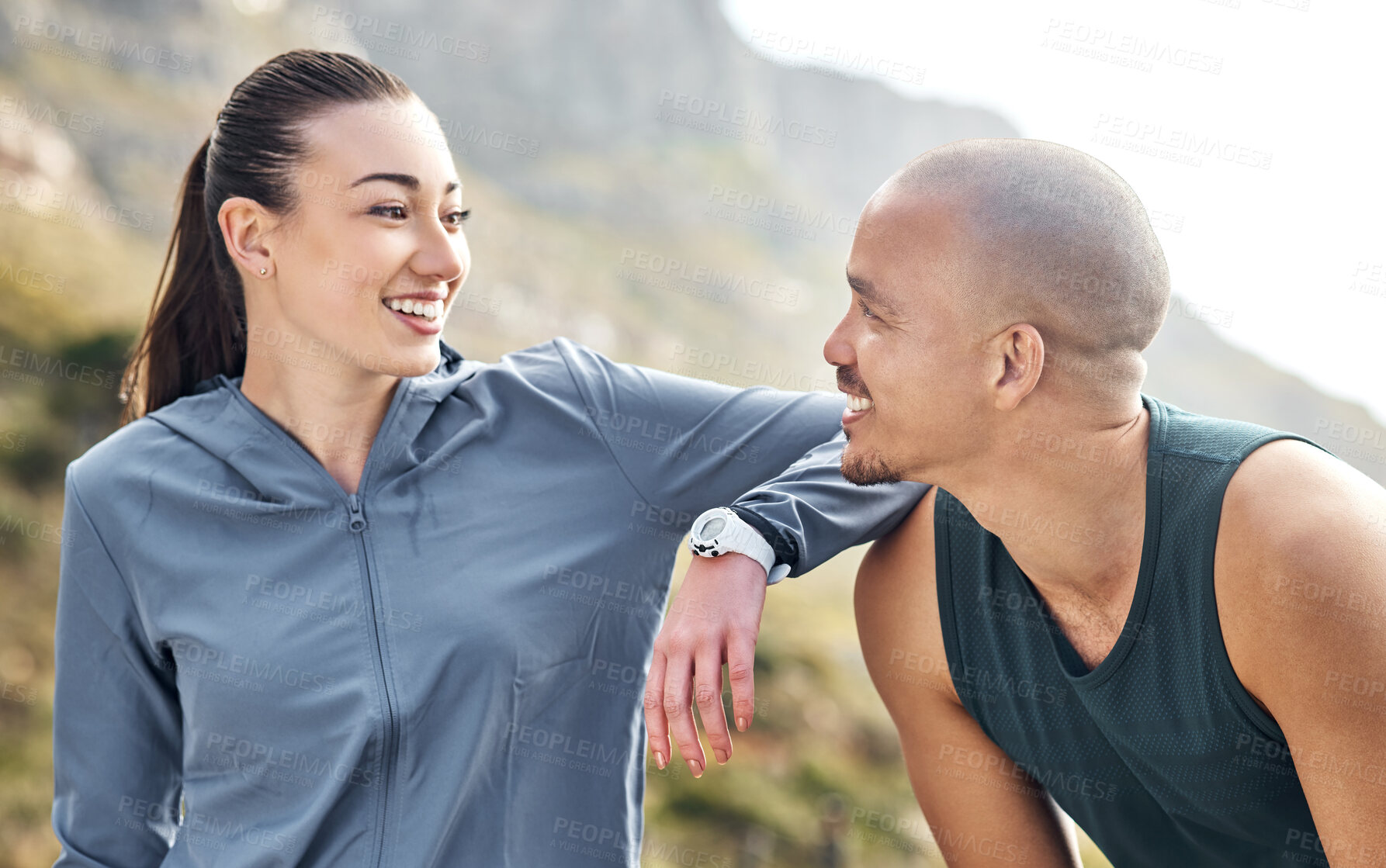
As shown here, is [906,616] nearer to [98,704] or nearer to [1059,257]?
[1059,257]

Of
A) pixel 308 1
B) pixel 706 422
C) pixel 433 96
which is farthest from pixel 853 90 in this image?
pixel 706 422

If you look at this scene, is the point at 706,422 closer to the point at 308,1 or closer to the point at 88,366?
the point at 88,366

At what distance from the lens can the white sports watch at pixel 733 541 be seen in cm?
165

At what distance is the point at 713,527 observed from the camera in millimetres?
1690

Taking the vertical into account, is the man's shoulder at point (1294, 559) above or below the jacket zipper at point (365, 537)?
above

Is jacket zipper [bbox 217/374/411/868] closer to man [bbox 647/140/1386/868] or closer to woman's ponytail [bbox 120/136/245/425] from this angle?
woman's ponytail [bbox 120/136/245/425]

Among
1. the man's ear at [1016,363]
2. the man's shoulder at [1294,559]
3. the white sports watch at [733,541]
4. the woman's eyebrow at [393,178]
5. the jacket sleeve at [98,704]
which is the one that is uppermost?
the woman's eyebrow at [393,178]

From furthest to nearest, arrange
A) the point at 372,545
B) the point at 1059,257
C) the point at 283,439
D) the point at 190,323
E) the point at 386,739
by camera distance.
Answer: the point at 190,323, the point at 283,439, the point at 372,545, the point at 386,739, the point at 1059,257

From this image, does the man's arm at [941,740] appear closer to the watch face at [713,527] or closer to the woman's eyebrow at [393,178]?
the watch face at [713,527]

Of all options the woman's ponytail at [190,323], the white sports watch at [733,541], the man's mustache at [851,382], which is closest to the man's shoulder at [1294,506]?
the man's mustache at [851,382]

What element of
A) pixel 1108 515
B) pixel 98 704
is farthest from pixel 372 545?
pixel 1108 515

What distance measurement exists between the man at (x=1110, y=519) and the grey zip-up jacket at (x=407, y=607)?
284 mm

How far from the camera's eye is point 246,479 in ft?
6.61

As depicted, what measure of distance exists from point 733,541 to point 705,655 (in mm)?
191
